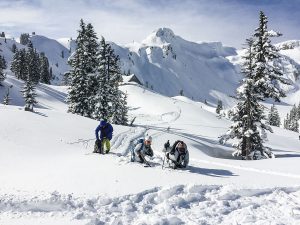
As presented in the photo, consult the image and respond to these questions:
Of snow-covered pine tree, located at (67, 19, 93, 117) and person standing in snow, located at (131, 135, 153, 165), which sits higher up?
snow-covered pine tree, located at (67, 19, 93, 117)

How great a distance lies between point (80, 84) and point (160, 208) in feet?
114

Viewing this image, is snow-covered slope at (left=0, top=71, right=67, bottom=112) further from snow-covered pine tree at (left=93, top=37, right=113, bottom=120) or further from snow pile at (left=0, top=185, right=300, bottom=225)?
snow pile at (left=0, top=185, right=300, bottom=225)

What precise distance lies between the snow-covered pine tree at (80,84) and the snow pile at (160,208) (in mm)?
33026

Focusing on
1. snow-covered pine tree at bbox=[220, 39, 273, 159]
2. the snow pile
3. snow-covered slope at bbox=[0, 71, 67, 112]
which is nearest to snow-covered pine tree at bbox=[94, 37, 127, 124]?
snow-covered pine tree at bbox=[220, 39, 273, 159]

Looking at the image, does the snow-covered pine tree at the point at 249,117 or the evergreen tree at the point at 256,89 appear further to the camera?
the snow-covered pine tree at the point at 249,117

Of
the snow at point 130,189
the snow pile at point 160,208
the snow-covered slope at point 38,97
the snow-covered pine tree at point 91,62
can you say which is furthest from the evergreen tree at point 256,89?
the snow-covered slope at point 38,97

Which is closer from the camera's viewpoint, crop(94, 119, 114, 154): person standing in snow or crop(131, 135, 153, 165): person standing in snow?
crop(131, 135, 153, 165): person standing in snow

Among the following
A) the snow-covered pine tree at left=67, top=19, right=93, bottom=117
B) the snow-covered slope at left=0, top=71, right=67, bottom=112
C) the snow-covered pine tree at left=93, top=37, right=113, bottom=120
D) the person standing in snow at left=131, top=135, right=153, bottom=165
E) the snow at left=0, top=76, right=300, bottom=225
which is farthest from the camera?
the snow-covered slope at left=0, top=71, right=67, bottom=112

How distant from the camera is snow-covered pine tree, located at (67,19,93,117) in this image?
149 feet

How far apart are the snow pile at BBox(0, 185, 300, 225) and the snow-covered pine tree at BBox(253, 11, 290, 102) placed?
16754 millimetres

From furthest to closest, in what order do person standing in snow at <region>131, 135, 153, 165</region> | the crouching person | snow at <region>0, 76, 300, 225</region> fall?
person standing in snow at <region>131, 135, 153, 165</region> < the crouching person < snow at <region>0, 76, 300, 225</region>

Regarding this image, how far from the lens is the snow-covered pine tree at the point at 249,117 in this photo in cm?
3070

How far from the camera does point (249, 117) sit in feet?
103

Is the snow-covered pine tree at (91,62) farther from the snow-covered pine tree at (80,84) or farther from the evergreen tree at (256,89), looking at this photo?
the evergreen tree at (256,89)
